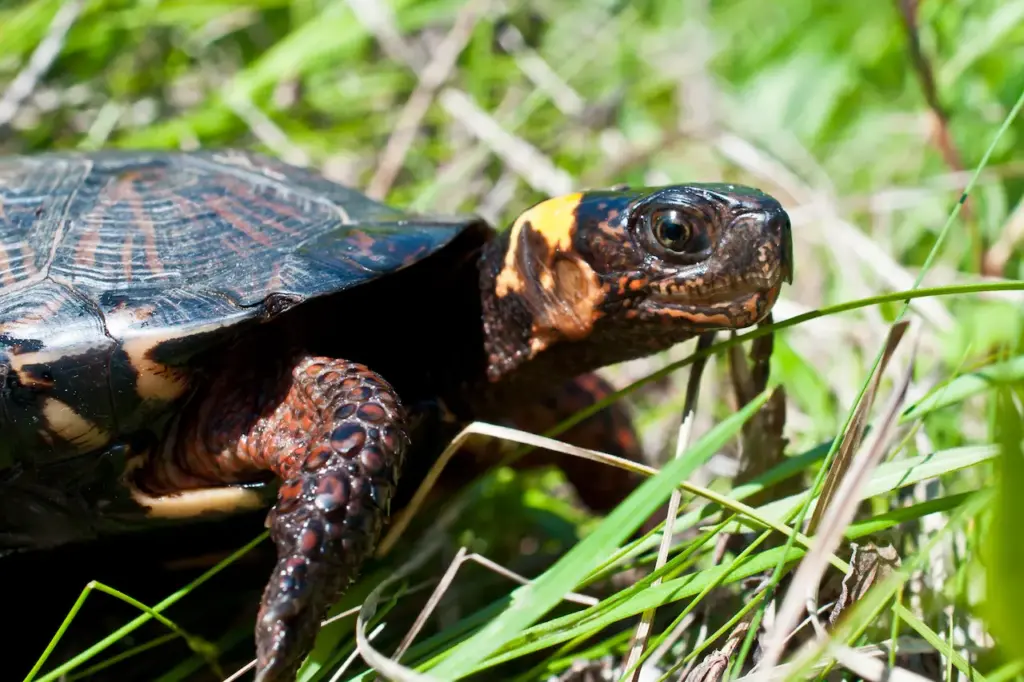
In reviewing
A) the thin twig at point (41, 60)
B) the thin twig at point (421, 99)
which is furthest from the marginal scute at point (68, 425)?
the thin twig at point (41, 60)

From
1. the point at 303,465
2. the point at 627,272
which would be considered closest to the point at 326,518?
the point at 303,465

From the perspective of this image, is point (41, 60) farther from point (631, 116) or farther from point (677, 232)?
point (677, 232)

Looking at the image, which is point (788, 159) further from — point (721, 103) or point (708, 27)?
point (708, 27)

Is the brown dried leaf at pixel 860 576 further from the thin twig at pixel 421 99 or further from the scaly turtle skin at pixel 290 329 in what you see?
the thin twig at pixel 421 99

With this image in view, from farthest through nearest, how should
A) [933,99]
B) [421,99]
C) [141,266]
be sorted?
[421,99], [933,99], [141,266]

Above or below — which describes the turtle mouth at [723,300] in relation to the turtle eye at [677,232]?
below

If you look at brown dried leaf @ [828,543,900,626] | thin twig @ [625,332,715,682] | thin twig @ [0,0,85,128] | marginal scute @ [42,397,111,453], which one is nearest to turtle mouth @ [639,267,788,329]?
thin twig @ [625,332,715,682]
